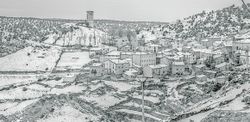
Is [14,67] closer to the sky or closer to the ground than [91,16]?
closer to the ground

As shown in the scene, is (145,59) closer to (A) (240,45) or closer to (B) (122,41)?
(A) (240,45)

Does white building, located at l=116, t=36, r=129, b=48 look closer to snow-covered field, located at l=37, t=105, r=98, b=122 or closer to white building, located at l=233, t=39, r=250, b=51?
white building, located at l=233, t=39, r=250, b=51

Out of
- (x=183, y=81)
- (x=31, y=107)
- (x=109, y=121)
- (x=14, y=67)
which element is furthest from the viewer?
(x=14, y=67)

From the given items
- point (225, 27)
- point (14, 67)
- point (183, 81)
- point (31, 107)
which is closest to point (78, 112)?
point (31, 107)

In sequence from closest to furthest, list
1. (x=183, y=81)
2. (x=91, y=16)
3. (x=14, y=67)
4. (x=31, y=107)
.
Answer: (x=31, y=107) → (x=183, y=81) → (x=14, y=67) → (x=91, y=16)

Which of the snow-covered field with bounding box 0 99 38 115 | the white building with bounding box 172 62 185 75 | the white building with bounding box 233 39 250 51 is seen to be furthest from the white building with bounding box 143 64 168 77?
the snow-covered field with bounding box 0 99 38 115

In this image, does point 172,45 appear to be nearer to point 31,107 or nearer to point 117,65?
point 117,65

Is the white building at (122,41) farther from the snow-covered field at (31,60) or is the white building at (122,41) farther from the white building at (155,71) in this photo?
the white building at (155,71)
